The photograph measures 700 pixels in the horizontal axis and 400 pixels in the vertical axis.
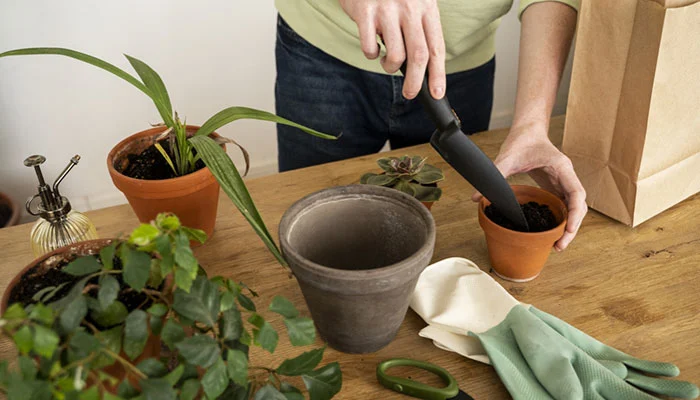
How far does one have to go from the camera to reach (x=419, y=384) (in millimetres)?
611

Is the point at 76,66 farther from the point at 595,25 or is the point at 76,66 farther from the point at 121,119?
the point at 595,25

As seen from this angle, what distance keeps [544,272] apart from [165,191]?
526 millimetres

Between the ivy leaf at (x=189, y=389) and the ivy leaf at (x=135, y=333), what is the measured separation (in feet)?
0.16

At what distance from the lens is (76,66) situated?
183 cm

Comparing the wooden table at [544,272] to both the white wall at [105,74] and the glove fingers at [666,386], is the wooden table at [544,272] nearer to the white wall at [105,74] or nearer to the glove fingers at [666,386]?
the glove fingers at [666,386]

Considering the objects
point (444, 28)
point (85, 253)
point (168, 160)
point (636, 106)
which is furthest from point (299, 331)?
point (444, 28)

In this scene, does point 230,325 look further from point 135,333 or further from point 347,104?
point 347,104

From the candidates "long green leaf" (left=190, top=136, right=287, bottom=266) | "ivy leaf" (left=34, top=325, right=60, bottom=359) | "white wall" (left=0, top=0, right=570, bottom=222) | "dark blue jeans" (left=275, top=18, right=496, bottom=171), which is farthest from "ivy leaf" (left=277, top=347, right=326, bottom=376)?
"white wall" (left=0, top=0, right=570, bottom=222)

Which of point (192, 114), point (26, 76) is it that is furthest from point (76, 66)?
point (192, 114)

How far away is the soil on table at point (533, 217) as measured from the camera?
0.76 meters

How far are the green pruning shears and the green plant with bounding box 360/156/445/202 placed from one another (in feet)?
0.85

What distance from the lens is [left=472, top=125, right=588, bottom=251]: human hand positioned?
2.67 feet

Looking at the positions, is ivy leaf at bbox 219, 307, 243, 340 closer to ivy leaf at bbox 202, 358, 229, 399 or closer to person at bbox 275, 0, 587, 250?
ivy leaf at bbox 202, 358, 229, 399

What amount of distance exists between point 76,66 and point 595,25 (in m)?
1.61
